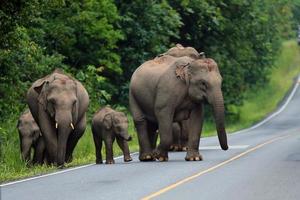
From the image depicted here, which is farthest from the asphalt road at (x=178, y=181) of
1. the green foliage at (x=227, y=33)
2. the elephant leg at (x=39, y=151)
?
the green foliage at (x=227, y=33)

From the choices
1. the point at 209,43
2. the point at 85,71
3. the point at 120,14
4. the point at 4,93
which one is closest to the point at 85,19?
the point at 85,71

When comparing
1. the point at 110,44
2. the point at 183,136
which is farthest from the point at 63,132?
the point at 110,44

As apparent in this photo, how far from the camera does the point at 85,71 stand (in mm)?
36500

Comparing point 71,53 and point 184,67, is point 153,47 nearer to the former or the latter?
point 71,53

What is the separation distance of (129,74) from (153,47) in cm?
175

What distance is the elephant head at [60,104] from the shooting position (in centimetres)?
Result: 2016

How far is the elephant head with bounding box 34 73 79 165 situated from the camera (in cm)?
2016

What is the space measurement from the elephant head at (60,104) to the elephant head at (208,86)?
276 centimetres

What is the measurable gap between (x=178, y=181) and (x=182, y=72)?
6.08 metres

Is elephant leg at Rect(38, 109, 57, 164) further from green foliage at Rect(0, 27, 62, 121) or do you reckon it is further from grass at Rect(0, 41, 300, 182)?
green foliage at Rect(0, 27, 62, 121)

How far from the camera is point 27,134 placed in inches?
890

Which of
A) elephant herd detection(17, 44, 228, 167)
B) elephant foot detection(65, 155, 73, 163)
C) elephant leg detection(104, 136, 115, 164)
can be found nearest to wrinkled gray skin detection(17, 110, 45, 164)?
elephant herd detection(17, 44, 228, 167)

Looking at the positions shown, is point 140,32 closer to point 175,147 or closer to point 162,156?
point 175,147

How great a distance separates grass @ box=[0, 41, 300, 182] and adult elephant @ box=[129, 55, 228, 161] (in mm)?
1811
